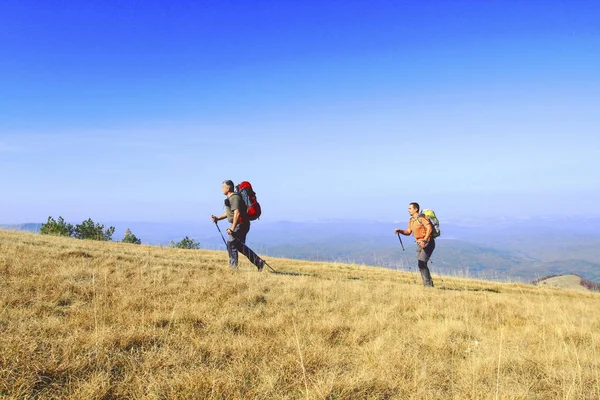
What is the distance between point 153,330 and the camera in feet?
15.9

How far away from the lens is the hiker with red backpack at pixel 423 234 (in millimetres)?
12798

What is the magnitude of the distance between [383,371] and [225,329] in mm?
2411

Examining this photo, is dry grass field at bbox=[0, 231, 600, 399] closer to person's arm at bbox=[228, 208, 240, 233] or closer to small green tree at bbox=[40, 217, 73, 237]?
person's arm at bbox=[228, 208, 240, 233]

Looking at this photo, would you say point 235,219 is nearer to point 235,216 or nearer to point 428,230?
point 235,216

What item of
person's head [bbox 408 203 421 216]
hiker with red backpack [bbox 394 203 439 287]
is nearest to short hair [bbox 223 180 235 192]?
hiker with red backpack [bbox 394 203 439 287]

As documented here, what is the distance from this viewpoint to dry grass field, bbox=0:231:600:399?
3.63 meters

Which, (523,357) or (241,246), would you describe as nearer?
(523,357)

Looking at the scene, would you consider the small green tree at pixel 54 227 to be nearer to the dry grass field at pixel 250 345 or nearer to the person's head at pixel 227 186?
the person's head at pixel 227 186

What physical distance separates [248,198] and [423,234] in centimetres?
640

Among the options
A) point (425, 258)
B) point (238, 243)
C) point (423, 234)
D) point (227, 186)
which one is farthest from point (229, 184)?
point (425, 258)

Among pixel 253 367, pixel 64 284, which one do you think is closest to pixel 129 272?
pixel 64 284

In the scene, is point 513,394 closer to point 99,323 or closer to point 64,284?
point 99,323

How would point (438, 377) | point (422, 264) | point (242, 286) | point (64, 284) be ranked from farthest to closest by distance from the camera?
point (422, 264) < point (242, 286) < point (64, 284) < point (438, 377)

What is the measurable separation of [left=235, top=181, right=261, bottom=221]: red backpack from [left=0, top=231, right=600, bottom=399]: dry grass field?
365cm
